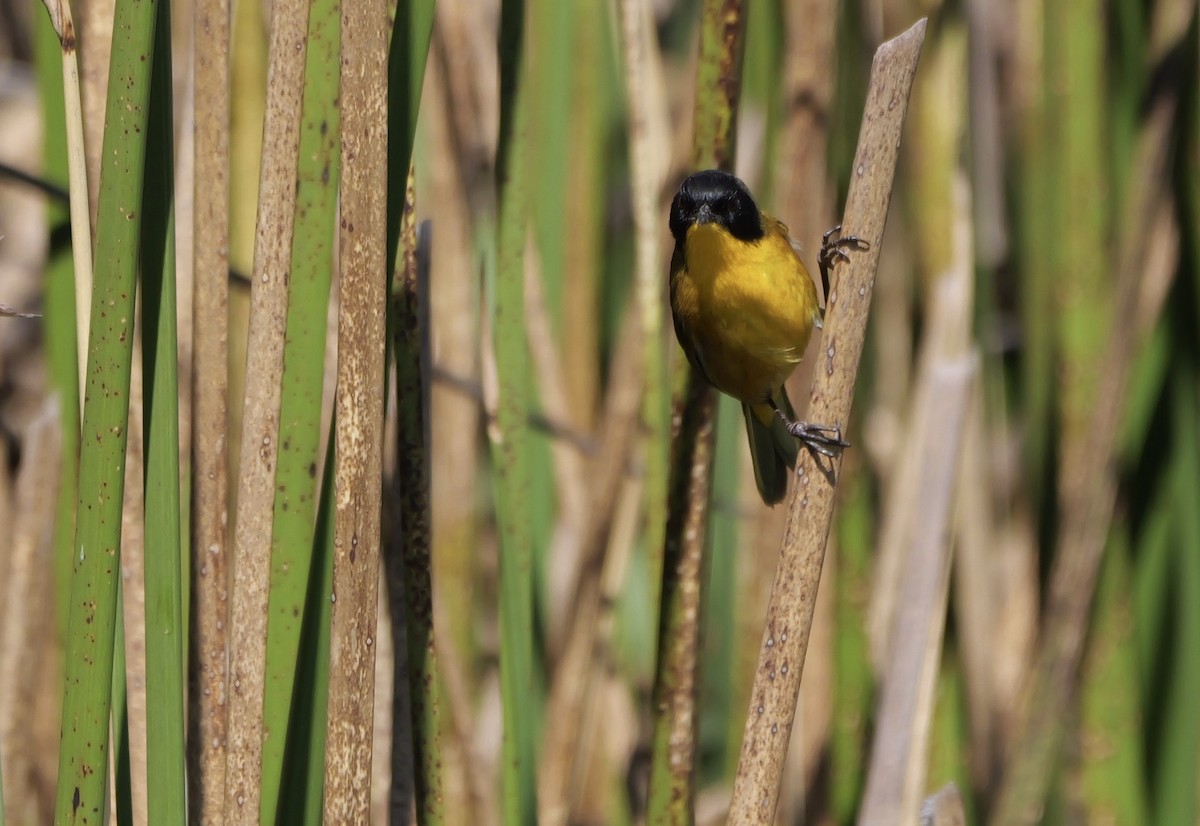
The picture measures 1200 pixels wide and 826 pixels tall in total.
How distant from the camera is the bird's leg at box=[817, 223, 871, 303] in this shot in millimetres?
1223

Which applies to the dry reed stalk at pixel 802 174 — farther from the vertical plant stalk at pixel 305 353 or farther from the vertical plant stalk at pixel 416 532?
the vertical plant stalk at pixel 305 353

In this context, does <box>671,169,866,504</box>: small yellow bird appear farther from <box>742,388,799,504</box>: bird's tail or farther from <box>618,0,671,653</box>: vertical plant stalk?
<box>618,0,671,653</box>: vertical plant stalk

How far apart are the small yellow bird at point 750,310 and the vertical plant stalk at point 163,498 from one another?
913mm

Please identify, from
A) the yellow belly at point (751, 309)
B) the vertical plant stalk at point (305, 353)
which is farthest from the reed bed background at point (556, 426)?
the yellow belly at point (751, 309)

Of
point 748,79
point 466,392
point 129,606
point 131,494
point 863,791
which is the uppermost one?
point 748,79

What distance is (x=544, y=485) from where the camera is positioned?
1888 mm

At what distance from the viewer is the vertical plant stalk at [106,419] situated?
0.87 meters

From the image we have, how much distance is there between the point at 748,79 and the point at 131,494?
125cm

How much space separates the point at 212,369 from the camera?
1.13 metres

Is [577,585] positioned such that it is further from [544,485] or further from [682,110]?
[682,110]

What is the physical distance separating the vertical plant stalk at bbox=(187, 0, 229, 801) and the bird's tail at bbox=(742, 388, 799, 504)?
3.11 ft

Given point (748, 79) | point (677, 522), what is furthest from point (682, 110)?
point (677, 522)

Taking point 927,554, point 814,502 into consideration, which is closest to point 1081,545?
point 927,554

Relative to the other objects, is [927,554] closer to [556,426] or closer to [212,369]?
[556,426]
